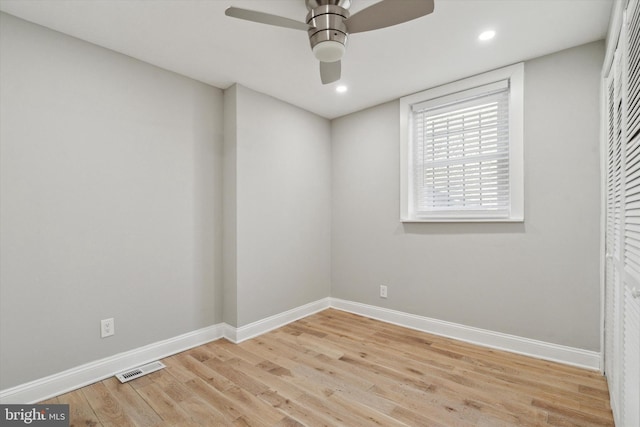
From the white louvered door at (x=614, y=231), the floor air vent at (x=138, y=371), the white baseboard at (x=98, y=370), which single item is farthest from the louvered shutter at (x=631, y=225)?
the white baseboard at (x=98, y=370)

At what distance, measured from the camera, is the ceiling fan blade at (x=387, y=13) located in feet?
4.81

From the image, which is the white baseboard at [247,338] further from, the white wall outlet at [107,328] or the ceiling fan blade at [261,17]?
the ceiling fan blade at [261,17]

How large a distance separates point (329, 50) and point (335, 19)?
149 mm

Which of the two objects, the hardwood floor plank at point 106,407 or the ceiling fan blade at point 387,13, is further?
the hardwood floor plank at point 106,407

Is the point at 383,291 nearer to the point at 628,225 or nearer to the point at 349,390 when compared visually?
the point at 349,390

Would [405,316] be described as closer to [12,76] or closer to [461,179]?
[461,179]

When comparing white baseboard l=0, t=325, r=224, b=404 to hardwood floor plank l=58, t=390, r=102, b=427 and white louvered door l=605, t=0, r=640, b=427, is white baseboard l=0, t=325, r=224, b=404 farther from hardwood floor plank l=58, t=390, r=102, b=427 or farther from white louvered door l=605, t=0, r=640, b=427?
white louvered door l=605, t=0, r=640, b=427

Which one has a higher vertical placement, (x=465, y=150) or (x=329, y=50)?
(x=329, y=50)

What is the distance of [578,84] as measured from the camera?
2326 millimetres

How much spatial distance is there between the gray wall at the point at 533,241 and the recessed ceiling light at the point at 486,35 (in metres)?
0.60

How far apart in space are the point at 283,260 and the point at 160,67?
2118mm
